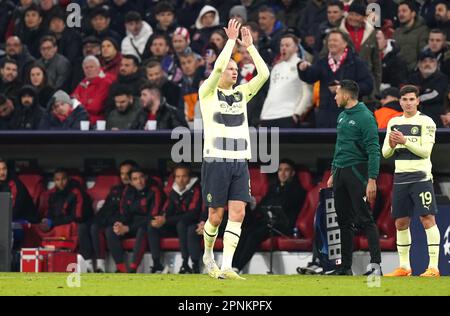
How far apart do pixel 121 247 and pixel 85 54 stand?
4046 millimetres

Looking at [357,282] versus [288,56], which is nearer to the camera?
[357,282]

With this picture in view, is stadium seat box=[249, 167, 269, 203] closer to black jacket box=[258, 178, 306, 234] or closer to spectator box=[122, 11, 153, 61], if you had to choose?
black jacket box=[258, 178, 306, 234]

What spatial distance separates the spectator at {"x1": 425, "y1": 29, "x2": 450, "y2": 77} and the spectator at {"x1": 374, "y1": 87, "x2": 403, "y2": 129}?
1.11 m

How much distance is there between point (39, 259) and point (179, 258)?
6.34 feet

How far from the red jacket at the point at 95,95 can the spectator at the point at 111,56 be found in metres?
0.41

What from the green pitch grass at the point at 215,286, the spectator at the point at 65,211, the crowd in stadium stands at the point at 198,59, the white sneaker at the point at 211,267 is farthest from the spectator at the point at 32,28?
the white sneaker at the point at 211,267

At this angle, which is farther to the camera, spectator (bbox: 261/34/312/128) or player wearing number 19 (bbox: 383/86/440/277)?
spectator (bbox: 261/34/312/128)

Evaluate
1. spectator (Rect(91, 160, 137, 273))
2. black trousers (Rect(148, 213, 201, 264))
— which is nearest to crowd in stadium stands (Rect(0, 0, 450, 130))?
spectator (Rect(91, 160, 137, 273))

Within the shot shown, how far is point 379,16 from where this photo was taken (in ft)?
58.4

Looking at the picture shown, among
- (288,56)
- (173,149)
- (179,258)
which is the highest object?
(288,56)

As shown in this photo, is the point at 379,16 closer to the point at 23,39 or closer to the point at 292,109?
the point at 292,109

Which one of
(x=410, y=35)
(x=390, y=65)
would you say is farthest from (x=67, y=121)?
(x=410, y=35)

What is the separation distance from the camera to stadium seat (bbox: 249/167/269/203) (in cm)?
1695

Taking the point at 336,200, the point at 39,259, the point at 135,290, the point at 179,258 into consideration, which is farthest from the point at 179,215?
the point at 135,290
